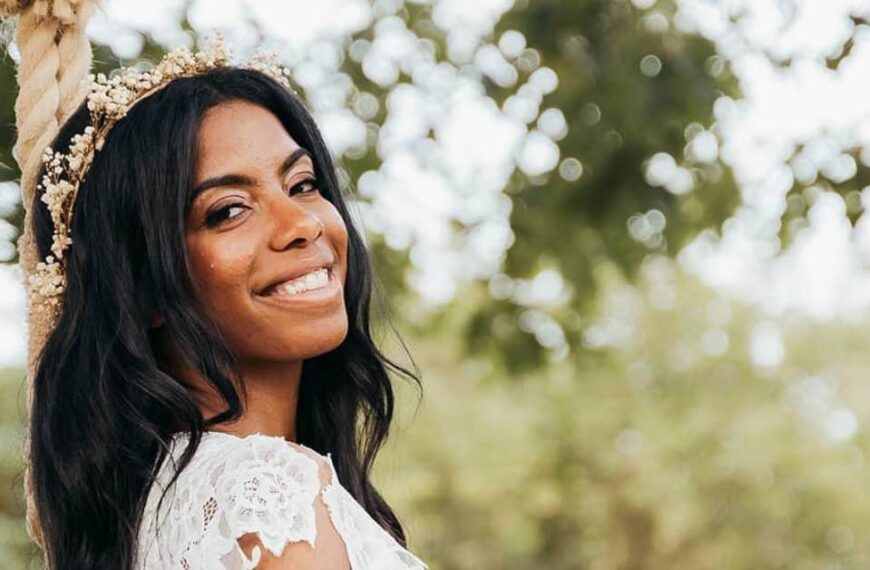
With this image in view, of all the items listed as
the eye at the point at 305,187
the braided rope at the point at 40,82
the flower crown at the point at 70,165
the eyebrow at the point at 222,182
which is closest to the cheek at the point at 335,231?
the eye at the point at 305,187

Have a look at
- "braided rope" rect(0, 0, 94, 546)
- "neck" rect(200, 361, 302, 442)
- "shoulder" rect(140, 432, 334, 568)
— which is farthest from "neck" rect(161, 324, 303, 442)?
"braided rope" rect(0, 0, 94, 546)

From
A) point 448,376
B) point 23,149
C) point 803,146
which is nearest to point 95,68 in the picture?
point 23,149

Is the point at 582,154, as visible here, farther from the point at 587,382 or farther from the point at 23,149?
the point at 587,382

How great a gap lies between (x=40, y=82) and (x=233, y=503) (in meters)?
0.78

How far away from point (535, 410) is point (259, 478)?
22.4m

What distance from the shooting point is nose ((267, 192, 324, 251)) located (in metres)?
2.50

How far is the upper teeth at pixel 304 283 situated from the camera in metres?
2.51

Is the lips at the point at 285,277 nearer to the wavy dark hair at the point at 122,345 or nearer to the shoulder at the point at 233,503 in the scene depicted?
the wavy dark hair at the point at 122,345

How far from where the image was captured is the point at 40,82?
2.58m

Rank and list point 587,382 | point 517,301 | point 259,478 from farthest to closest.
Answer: point 587,382
point 517,301
point 259,478

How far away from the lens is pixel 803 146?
6098 mm

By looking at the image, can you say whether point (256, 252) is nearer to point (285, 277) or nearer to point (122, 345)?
point (285, 277)

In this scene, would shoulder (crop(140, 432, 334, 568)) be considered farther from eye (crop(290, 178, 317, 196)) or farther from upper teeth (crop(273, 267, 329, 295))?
eye (crop(290, 178, 317, 196))

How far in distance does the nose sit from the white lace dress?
303mm
